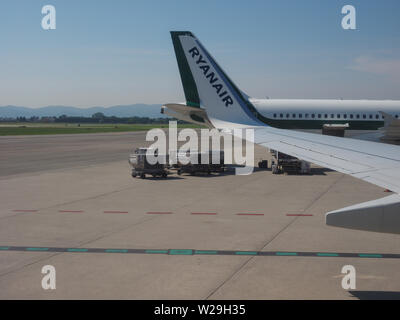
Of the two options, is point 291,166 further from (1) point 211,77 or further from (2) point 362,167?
(2) point 362,167

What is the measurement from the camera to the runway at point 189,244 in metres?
9.44

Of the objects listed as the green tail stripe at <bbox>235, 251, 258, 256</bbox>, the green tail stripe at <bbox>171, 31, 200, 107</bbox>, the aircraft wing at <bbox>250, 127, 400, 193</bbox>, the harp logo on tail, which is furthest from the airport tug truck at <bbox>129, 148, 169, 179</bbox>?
the green tail stripe at <bbox>235, 251, 258, 256</bbox>

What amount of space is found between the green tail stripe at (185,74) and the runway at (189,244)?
27.8 ft

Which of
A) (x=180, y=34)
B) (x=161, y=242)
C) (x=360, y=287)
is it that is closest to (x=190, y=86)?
(x=180, y=34)

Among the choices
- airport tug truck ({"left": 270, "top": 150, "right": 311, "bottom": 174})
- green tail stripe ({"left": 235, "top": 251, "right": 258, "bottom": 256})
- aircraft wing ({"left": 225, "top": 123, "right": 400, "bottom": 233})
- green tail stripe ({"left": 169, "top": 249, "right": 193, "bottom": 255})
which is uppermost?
aircraft wing ({"left": 225, "top": 123, "right": 400, "bottom": 233})

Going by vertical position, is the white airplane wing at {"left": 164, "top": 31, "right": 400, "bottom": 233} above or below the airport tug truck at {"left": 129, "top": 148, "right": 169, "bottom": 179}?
above

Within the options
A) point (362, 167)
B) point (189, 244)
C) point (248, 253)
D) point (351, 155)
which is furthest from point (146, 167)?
point (362, 167)

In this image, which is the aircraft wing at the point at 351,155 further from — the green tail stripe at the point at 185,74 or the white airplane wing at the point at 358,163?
the green tail stripe at the point at 185,74

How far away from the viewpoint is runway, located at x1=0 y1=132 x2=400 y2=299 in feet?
31.0

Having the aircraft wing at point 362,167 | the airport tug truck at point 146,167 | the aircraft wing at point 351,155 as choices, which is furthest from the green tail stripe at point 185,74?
the aircraft wing at point 362,167

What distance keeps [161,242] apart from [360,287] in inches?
233

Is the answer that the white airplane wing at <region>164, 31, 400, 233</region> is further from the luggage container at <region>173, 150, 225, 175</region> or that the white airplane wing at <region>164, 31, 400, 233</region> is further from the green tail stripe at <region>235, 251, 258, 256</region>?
the luggage container at <region>173, 150, 225, 175</region>

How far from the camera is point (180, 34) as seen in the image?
28.1 m
